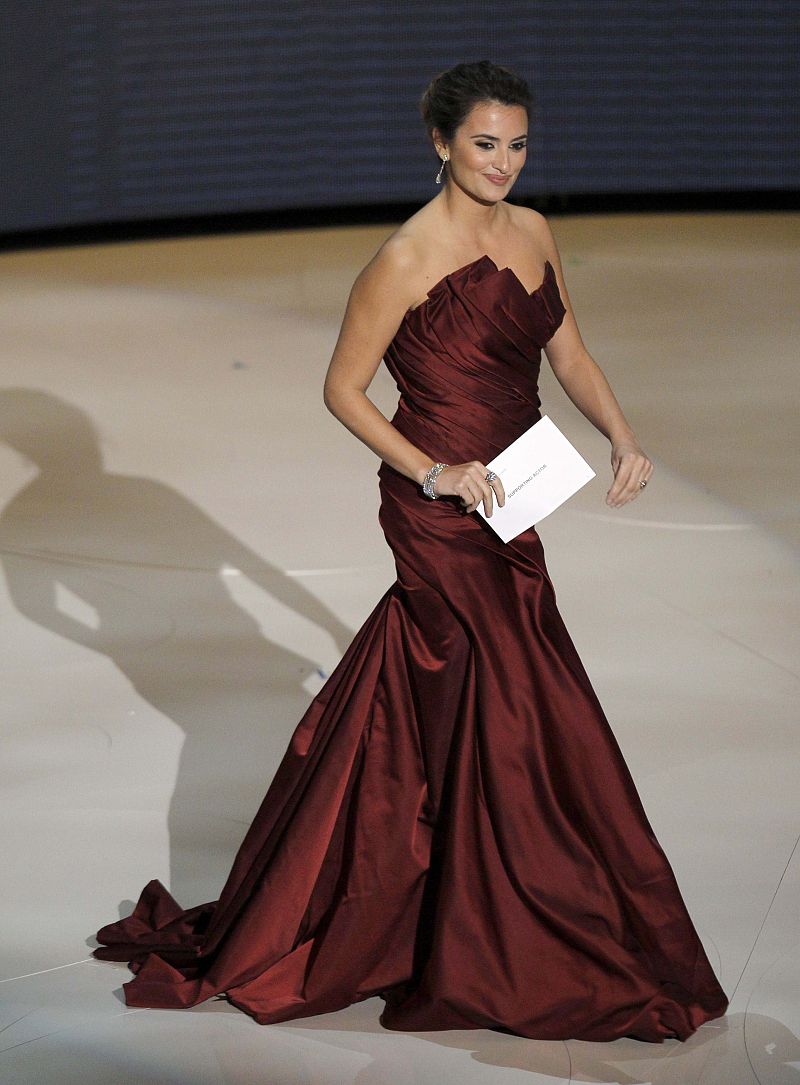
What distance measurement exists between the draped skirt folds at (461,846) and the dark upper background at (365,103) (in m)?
10.8

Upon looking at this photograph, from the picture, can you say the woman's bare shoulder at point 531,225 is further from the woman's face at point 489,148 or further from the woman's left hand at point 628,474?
the woman's left hand at point 628,474

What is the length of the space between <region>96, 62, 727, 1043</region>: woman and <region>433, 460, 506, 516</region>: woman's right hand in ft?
0.04

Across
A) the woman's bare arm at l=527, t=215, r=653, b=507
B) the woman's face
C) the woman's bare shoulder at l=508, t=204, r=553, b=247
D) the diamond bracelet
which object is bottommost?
the diamond bracelet

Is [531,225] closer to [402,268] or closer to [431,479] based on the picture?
[402,268]

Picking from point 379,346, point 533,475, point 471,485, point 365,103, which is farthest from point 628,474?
point 365,103

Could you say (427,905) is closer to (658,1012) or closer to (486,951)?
(486,951)

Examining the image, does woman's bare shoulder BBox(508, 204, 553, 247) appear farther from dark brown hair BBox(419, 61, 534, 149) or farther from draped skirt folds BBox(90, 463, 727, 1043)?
draped skirt folds BBox(90, 463, 727, 1043)

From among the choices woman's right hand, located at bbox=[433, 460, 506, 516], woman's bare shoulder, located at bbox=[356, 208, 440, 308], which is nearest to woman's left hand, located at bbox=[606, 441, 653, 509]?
woman's right hand, located at bbox=[433, 460, 506, 516]

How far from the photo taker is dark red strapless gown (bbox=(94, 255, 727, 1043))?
283 centimetres

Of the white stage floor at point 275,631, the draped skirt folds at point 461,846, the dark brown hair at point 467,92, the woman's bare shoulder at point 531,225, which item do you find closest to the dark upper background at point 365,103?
the white stage floor at point 275,631

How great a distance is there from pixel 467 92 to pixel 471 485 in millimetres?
657

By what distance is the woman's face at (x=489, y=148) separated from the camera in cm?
272

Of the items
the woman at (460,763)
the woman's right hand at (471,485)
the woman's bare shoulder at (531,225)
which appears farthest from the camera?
the woman's bare shoulder at (531,225)

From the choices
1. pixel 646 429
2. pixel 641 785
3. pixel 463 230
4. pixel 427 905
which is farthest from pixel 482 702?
pixel 646 429
